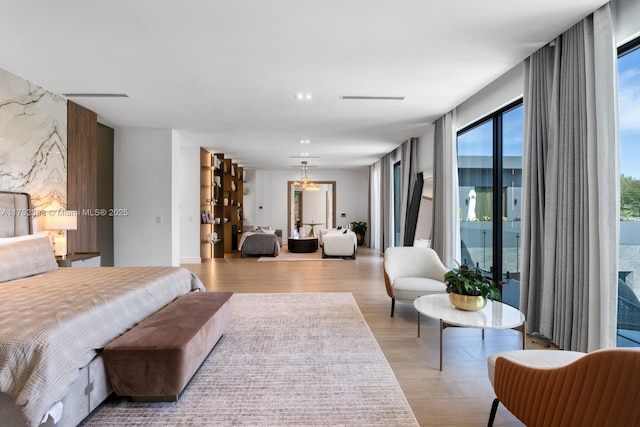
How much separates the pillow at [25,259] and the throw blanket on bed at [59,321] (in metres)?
0.09

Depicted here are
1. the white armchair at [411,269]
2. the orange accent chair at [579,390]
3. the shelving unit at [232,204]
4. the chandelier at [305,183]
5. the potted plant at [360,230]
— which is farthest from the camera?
the potted plant at [360,230]

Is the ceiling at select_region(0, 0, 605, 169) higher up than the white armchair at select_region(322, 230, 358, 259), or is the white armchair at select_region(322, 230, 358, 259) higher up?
the ceiling at select_region(0, 0, 605, 169)

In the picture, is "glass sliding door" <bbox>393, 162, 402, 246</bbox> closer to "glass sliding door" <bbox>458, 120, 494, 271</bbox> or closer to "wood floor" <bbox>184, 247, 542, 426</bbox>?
"wood floor" <bbox>184, 247, 542, 426</bbox>

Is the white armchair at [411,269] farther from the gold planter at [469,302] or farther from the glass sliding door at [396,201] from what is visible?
the glass sliding door at [396,201]

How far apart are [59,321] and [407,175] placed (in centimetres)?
689

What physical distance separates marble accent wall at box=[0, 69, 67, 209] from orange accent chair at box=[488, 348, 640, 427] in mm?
4983

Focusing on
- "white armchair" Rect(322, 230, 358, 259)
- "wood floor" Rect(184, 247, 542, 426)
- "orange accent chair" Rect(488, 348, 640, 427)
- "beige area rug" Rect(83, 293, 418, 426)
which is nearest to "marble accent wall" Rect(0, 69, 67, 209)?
"wood floor" Rect(184, 247, 542, 426)

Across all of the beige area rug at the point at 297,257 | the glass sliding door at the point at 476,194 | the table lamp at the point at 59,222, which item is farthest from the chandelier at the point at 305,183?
the table lamp at the point at 59,222

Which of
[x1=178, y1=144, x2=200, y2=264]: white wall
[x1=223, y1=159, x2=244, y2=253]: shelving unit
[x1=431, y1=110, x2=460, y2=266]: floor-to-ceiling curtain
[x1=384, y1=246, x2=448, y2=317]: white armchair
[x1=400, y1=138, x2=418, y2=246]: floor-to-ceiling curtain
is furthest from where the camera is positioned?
[x1=223, y1=159, x2=244, y2=253]: shelving unit

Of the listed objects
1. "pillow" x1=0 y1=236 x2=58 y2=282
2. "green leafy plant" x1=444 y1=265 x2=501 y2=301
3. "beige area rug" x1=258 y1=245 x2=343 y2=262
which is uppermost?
"pillow" x1=0 y1=236 x2=58 y2=282

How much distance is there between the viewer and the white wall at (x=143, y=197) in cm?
629

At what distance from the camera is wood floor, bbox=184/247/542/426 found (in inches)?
83.6

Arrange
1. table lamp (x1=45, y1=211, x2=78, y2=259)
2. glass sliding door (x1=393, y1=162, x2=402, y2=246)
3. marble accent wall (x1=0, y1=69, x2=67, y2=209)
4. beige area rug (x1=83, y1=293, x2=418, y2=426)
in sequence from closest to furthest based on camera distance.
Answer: beige area rug (x1=83, y1=293, x2=418, y2=426)
marble accent wall (x1=0, y1=69, x2=67, y2=209)
table lamp (x1=45, y1=211, x2=78, y2=259)
glass sliding door (x1=393, y1=162, x2=402, y2=246)

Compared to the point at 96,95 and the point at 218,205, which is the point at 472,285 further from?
the point at 218,205
